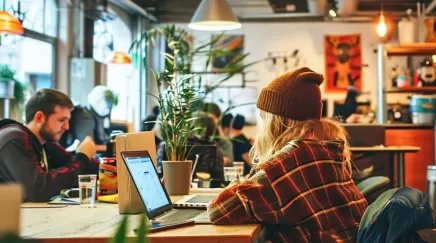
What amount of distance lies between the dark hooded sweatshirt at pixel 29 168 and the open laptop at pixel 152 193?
0.76 m

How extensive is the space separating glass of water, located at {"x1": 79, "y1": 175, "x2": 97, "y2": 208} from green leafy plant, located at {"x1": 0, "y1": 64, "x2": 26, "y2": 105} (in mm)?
4155

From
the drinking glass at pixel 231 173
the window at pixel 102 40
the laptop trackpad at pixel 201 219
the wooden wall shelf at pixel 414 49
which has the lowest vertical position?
the laptop trackpad at pixel 201 219

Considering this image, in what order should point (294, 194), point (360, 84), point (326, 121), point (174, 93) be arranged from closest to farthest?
point (294, 194)
point (326, 121)
point (174, 93)
point (360, 84)

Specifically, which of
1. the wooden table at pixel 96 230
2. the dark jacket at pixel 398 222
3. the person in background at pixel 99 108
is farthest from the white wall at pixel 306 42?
the dark jacket at pixel 398 222

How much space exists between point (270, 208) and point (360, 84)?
9774 mm

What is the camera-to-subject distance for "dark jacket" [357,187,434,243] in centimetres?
188

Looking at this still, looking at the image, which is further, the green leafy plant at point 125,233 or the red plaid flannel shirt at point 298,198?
the red plaid flannel shirt at point 298,198

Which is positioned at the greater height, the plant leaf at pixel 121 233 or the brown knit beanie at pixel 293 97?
the brown knit beanie at pixel 293 97

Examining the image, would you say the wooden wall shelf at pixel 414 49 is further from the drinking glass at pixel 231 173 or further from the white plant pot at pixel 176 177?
the white plant pot at pixel 176 177

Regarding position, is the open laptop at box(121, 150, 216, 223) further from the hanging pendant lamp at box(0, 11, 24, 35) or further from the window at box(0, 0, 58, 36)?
the window at box(0, 0, 58, 36)

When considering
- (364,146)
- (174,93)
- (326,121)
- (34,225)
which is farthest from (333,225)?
(364,146)

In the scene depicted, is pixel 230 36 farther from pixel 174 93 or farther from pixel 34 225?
pixel 34 225

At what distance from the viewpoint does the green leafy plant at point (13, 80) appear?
6648 millimetres

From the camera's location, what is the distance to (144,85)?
465 inches
